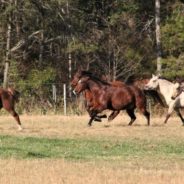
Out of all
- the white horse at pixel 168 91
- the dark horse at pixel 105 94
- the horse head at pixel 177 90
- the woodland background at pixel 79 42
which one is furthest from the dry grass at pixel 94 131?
the woodland background at pixel 79 42

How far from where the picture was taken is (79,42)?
46.2m

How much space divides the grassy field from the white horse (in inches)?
120

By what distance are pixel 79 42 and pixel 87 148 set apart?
28.2 meters

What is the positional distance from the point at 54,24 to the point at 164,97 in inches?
636

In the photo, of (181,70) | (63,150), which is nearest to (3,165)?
(63,150)

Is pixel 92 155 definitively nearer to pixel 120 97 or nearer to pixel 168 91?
pixel 120 97

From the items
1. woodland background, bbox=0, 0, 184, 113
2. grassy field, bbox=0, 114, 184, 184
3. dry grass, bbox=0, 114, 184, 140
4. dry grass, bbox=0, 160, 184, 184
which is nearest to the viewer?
dry grass, bbox=0, 160, 184, 184

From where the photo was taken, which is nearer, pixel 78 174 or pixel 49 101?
pixel 78 174

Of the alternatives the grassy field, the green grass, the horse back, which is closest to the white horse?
the horse back

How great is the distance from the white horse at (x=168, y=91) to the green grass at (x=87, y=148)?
8882mm

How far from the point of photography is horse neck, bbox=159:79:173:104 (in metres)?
30.0

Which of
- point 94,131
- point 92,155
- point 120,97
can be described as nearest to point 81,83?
point 120,97

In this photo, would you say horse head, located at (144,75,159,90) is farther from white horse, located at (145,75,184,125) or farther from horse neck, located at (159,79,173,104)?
horse neck, located at (159,79,173,104)

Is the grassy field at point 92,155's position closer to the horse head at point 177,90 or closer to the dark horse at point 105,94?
the dark horse at point 105,94
